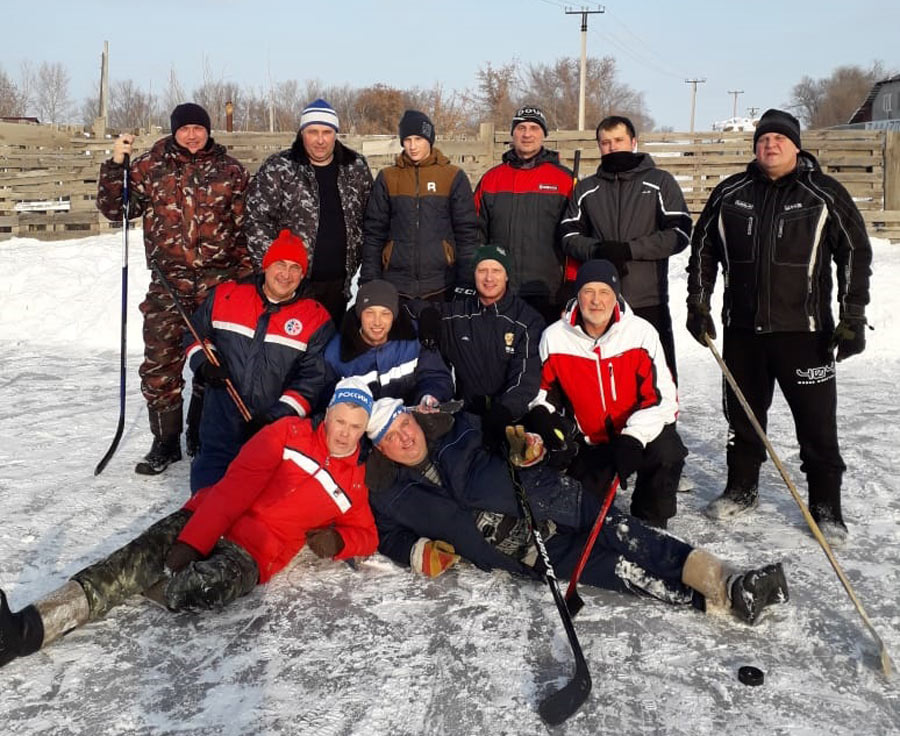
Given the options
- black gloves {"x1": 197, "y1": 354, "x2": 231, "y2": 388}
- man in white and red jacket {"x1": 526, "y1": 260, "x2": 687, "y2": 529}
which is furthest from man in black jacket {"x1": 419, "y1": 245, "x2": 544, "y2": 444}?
black gloves {"x1": 197, "y1": 354, "x2": 231, "y2": 388}

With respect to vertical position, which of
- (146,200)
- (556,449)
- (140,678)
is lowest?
(140,678)

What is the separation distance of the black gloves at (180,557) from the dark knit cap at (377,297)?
1392 mm

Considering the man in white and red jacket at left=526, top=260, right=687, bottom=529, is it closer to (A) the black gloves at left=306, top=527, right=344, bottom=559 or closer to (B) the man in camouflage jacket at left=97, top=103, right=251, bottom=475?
(A) the black gloves at left=306, top=527, right=344, bottom=559

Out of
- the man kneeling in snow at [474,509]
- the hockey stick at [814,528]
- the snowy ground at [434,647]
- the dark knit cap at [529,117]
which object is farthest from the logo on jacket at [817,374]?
the dark knit cap at [529,117]

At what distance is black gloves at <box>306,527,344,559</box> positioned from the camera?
3.46 meters

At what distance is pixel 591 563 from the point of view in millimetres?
3307

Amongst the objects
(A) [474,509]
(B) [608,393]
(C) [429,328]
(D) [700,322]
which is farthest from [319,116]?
(A) [474,509]

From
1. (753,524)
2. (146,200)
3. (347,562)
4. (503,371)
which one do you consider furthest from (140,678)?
(146,200)

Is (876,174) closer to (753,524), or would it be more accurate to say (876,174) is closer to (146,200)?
(753,524)

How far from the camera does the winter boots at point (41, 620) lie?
8.82ft

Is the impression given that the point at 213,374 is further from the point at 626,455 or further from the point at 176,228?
the point at 626,455

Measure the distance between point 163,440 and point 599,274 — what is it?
108 inches

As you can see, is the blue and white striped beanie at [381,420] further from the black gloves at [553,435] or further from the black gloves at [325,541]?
the black gloves at [553,435]

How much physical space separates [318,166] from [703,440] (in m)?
2.98
